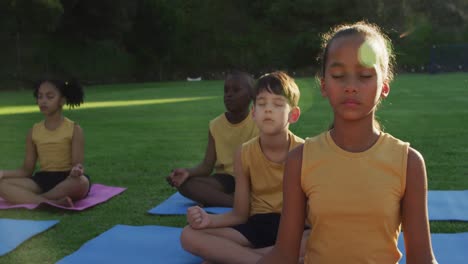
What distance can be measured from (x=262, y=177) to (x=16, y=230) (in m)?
1.59

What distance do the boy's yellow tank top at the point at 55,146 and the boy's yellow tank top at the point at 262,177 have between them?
1.97m

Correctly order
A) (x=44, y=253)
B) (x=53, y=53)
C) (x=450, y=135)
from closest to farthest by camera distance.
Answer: (x=44, y=253) < (x=450, y=135) < (x=53, y=53)

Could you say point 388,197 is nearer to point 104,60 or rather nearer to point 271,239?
point 271,239

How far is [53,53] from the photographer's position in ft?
78.9

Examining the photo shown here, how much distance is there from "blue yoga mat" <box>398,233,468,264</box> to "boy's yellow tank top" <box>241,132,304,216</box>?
0.69m

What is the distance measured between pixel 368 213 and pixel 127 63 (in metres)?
25.0

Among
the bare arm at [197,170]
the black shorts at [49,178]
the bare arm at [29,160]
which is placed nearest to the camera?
the bare arm at [197,170]

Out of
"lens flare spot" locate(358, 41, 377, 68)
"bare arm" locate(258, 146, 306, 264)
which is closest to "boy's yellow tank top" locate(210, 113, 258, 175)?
"bare arm" locate(258, 146, 306, 264)

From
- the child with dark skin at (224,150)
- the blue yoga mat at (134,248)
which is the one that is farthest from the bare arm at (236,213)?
the child with dark skin at (224,150)

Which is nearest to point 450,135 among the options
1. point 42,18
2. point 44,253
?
point 44,253

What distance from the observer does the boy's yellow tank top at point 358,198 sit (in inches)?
75.3

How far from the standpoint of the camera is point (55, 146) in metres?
4.63

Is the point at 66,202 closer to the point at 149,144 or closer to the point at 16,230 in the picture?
the point at 16,230

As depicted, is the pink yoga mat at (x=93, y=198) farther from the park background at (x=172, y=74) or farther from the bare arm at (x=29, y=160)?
the bare arm at (x=29, y=160)
